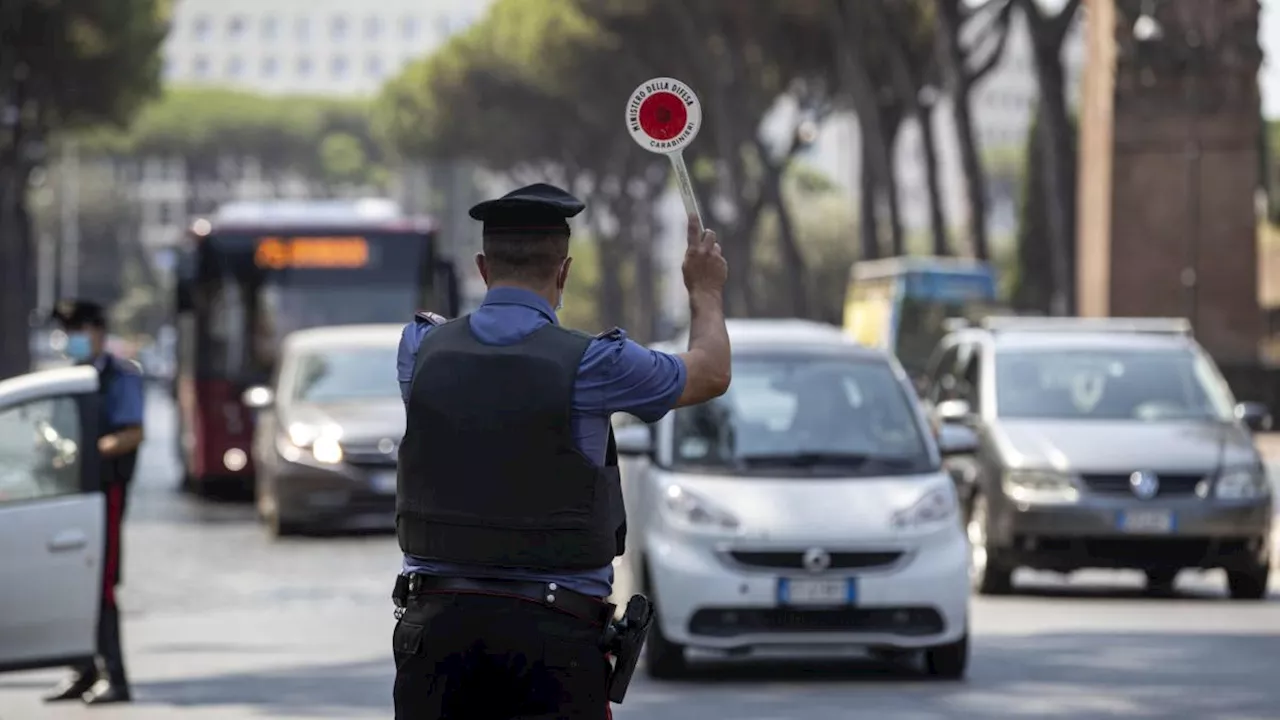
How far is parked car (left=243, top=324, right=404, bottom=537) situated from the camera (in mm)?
20984

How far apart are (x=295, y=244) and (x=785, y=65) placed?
82.8ft

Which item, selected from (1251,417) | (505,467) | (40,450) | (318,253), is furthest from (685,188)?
(318,253)

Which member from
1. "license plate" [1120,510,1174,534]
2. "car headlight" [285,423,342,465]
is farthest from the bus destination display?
"license plate" [1120,510,1174,534]

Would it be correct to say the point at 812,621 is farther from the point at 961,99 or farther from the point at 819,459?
the point at 961,99

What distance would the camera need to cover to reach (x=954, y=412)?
54.1 feet

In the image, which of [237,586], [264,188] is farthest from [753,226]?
[264,188]

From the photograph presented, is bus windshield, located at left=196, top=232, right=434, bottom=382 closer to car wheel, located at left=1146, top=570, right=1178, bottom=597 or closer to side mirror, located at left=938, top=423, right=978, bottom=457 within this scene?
car wheel, located at left=1146, top=570, right=1178, bottom=597

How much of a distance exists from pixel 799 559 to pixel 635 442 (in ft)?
3.32

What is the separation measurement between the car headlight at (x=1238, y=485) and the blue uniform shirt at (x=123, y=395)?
6.38m

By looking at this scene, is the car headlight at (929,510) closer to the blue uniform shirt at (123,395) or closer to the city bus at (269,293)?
the blue uniform shirt at (123,395)

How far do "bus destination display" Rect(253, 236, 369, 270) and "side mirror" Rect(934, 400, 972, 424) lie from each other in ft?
32.9

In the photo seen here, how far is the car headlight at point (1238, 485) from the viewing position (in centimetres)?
1542

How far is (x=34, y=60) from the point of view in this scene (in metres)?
47.5

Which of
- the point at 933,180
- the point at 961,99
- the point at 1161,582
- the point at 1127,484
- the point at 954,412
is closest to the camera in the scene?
the point at 1127,484
